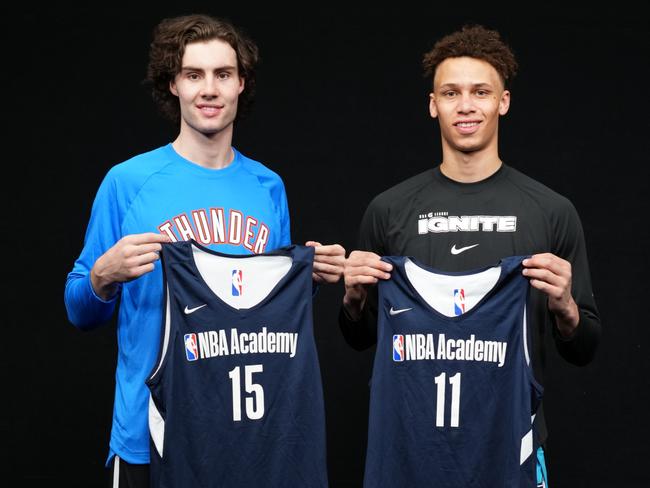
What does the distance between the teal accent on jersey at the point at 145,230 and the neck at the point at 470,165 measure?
51 cm

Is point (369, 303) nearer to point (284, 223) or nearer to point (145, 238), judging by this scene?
point (284, 223)

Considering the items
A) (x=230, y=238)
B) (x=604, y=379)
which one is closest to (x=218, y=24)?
(x=230, y=238)

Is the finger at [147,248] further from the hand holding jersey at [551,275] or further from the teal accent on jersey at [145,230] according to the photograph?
the hand holding jersey at [551,275]

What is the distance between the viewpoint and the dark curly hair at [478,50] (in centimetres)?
277

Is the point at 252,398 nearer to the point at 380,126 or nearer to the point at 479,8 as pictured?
the point at 380,126

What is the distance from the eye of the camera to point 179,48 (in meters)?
2.73

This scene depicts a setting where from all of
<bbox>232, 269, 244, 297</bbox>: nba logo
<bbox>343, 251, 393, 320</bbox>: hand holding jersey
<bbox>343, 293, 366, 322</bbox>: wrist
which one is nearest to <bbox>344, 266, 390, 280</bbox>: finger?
<bbox>343, 251, 393, 320</bbox>: hand holding jersey

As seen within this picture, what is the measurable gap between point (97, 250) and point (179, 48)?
584 mm

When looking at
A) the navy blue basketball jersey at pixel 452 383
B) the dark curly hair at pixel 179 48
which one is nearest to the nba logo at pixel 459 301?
the navy blue basketball jersey at pixel 452 383

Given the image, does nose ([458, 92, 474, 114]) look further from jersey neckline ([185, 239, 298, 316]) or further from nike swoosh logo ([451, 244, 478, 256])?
jersey neckline ([185, 239, 298, 316])

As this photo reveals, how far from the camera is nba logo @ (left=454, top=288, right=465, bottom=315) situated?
8.52ft

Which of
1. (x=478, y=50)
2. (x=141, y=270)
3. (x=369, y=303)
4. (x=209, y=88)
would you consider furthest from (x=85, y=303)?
(x=478, y=50)

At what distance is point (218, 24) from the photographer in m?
2.79

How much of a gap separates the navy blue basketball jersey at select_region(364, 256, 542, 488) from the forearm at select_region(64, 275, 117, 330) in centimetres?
A: 71
